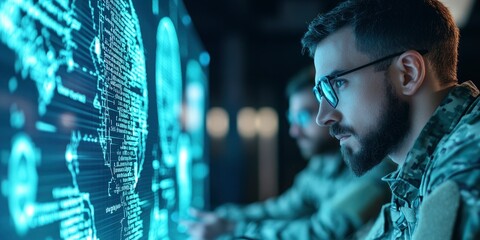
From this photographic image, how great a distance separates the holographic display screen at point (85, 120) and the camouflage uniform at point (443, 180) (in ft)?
1.57

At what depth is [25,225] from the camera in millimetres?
451

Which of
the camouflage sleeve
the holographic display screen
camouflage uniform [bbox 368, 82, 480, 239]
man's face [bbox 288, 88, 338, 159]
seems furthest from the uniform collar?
man's face [bbox 288, 88, 338, 159]

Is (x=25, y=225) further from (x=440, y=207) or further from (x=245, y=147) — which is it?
(x=245, y=147)

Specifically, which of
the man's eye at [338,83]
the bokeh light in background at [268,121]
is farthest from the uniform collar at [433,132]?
the bokeh light in background at [268,121]

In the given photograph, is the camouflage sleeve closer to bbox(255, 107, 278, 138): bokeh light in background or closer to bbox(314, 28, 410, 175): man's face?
bbox(314, 28, 410, 175): man's face

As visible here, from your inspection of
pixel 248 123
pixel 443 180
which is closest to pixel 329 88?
pixel 443 180

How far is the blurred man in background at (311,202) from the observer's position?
175cm

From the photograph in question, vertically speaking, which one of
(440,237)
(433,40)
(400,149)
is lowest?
(440,237)

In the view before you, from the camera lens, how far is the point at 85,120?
59cm

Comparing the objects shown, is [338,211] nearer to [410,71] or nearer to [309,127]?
[309,127]

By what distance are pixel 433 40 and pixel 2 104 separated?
87cm

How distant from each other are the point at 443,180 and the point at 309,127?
5.14 feet

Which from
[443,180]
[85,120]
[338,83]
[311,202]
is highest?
[338,83]

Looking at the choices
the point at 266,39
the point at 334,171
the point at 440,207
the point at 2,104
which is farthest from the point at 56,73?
the point at 266,39
